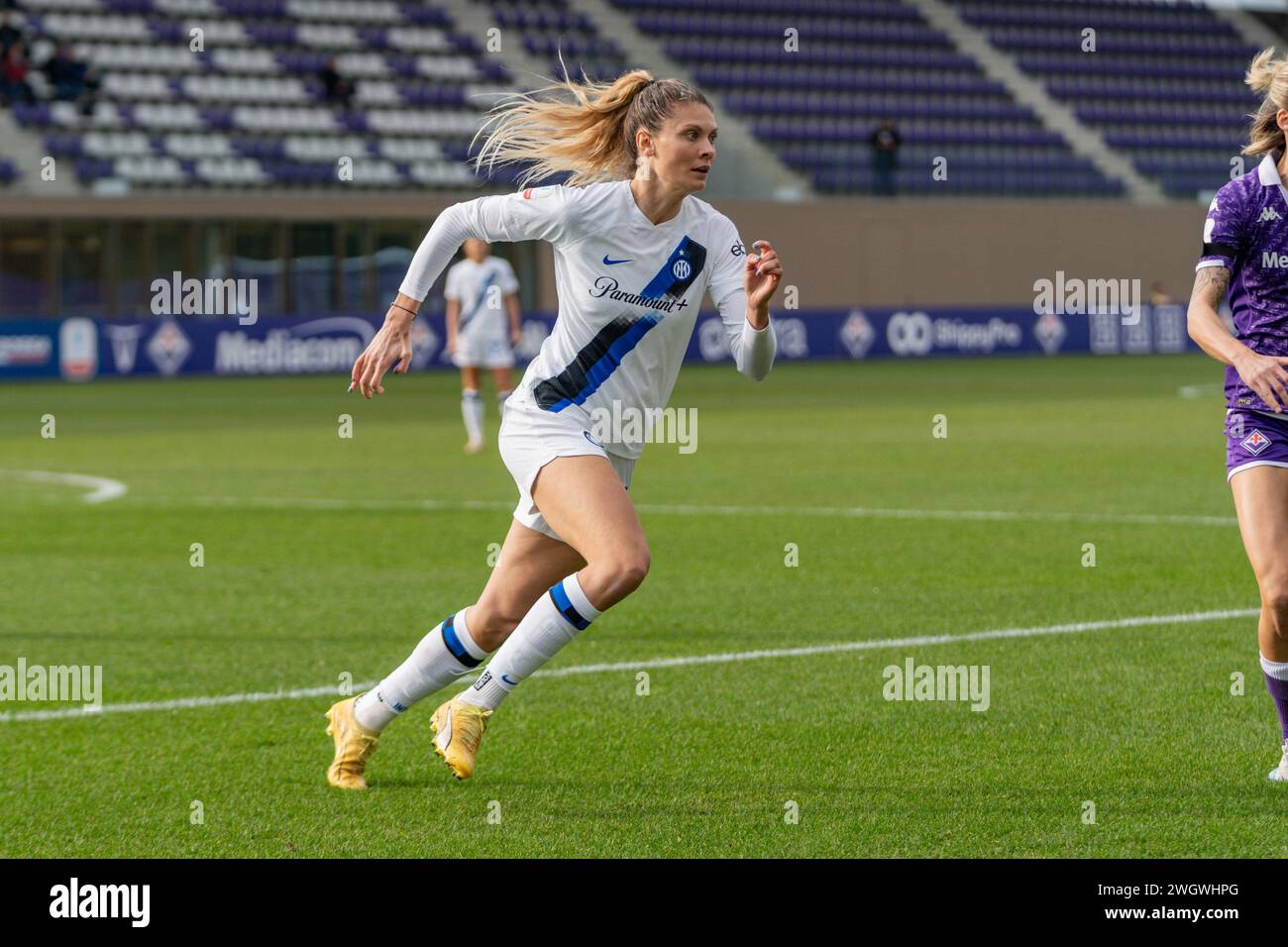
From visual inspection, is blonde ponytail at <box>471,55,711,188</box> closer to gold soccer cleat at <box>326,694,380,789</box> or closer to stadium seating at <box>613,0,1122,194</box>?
gold soccer cleat at <box>326,694,380,789</box>

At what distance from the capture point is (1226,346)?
5348mm

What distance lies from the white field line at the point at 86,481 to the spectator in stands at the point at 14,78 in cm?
2086

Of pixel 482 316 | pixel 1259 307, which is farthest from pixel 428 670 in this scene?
pixel 482 316

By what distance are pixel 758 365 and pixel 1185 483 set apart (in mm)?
10459

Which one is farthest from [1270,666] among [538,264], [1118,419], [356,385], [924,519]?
[538,264]

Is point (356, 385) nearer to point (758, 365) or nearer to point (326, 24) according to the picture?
point (758, 365)

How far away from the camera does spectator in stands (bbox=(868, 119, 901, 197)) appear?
43.1 metres

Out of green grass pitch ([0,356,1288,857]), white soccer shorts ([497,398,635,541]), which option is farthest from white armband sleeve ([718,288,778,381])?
green grass pitch ([0,356,1288,857])

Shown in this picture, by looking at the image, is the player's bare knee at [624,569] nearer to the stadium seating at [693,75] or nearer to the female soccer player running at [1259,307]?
the female soccer player running at [1259,307]

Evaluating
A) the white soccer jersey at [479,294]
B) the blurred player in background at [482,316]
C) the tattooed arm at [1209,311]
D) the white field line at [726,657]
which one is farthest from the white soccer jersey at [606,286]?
the white soccer jersey at [479,294]

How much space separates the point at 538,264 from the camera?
133 feet

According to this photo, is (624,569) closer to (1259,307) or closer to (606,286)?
(606,286)

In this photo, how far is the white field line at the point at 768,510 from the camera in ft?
43.0

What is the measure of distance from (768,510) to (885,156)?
102ft
